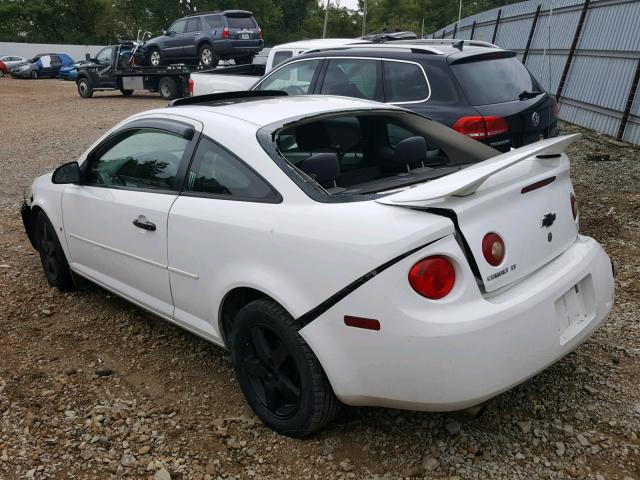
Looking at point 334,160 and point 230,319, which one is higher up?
point 334,160

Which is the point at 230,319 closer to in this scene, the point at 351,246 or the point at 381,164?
the point at 351,246

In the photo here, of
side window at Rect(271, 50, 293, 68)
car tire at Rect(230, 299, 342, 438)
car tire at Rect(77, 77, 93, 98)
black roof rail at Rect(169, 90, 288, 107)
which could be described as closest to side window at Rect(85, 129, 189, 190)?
black roof rail at Rect(169, 90, 288, 107)

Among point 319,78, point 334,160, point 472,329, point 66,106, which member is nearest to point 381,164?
point 334,160

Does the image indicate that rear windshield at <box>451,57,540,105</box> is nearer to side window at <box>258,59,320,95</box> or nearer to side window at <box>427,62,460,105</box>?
side window at <box>427,62,460,105</box>

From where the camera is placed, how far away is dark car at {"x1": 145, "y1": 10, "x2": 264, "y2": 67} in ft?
64.3

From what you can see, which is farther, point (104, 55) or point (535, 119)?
point (104, 55)

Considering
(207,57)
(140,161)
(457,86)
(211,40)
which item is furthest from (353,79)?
(207,57)

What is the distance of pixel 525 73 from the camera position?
621 cm

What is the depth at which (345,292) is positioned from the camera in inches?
93.6

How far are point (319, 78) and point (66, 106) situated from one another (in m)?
15.4

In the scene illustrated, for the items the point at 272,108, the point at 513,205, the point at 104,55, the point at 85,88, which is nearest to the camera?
the point at 513,205

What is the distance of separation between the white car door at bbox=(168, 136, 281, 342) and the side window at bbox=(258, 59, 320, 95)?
→ 3.93 metres

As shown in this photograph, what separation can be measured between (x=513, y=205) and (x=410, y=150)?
3.13 feet

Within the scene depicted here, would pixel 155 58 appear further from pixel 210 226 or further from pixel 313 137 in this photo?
pixel 210 226
